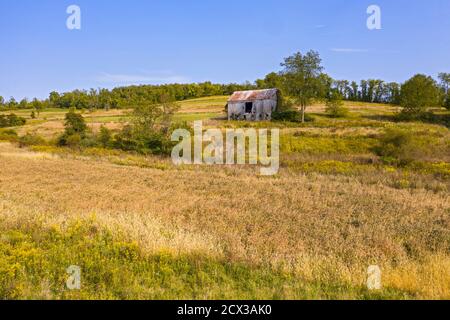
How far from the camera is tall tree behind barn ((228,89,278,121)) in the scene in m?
56.5

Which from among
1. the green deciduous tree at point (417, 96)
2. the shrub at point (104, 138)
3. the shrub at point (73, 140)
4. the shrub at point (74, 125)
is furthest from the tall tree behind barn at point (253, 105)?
the shrub at point (73, 140)

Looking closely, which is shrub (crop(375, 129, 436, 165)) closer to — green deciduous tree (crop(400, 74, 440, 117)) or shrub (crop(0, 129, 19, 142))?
green deciduous tree (crop(400, 74, 440, 117))

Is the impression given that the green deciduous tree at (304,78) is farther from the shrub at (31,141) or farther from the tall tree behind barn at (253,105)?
the shrub at (31,141)

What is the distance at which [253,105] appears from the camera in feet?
190

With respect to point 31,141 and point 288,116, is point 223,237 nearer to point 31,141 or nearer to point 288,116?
point 31,141

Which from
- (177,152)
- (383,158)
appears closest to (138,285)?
(383,158)

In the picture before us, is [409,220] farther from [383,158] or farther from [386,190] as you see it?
[383,158]

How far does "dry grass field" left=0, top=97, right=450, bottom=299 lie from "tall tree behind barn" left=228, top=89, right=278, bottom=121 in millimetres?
39467

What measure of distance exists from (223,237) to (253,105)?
50998 mm

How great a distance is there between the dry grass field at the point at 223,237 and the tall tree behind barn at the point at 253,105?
3947 cm

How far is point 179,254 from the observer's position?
695cm

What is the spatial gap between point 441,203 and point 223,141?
23.4 m

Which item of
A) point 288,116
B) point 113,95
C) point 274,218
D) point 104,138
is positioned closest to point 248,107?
point 288,116

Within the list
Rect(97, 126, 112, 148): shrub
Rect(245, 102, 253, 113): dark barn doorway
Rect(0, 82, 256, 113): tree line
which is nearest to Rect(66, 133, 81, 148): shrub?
Rect(97, 126, 112, 148): shrub
